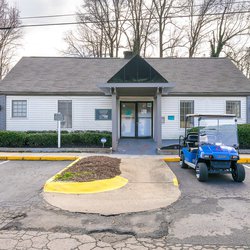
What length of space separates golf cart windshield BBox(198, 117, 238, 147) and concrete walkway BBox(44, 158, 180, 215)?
66.4 inches

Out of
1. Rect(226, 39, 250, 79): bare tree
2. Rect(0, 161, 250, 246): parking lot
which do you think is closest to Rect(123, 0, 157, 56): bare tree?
Rect(226, 39, 250, 79): bare tree

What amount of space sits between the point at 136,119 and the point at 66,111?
4.59m

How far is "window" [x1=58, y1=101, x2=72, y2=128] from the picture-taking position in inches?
691

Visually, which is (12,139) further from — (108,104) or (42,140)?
(108,104)

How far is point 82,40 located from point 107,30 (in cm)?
425

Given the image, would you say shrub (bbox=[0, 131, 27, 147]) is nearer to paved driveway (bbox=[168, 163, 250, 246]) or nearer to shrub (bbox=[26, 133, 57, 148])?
shrub (bbox=[26, 133, 57, 148])

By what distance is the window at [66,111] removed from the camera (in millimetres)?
17562

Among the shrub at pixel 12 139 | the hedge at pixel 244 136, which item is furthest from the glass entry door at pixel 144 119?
the shrub at pixel 12 139

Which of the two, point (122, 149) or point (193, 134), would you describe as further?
point (122, 149)

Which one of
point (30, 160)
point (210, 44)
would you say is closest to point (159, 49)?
point (210, 44)

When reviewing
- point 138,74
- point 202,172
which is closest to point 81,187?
point 202,172

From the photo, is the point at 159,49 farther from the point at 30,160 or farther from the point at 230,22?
the point at 30,160

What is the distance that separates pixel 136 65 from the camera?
543 inches

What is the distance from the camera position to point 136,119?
18125 millimetres
